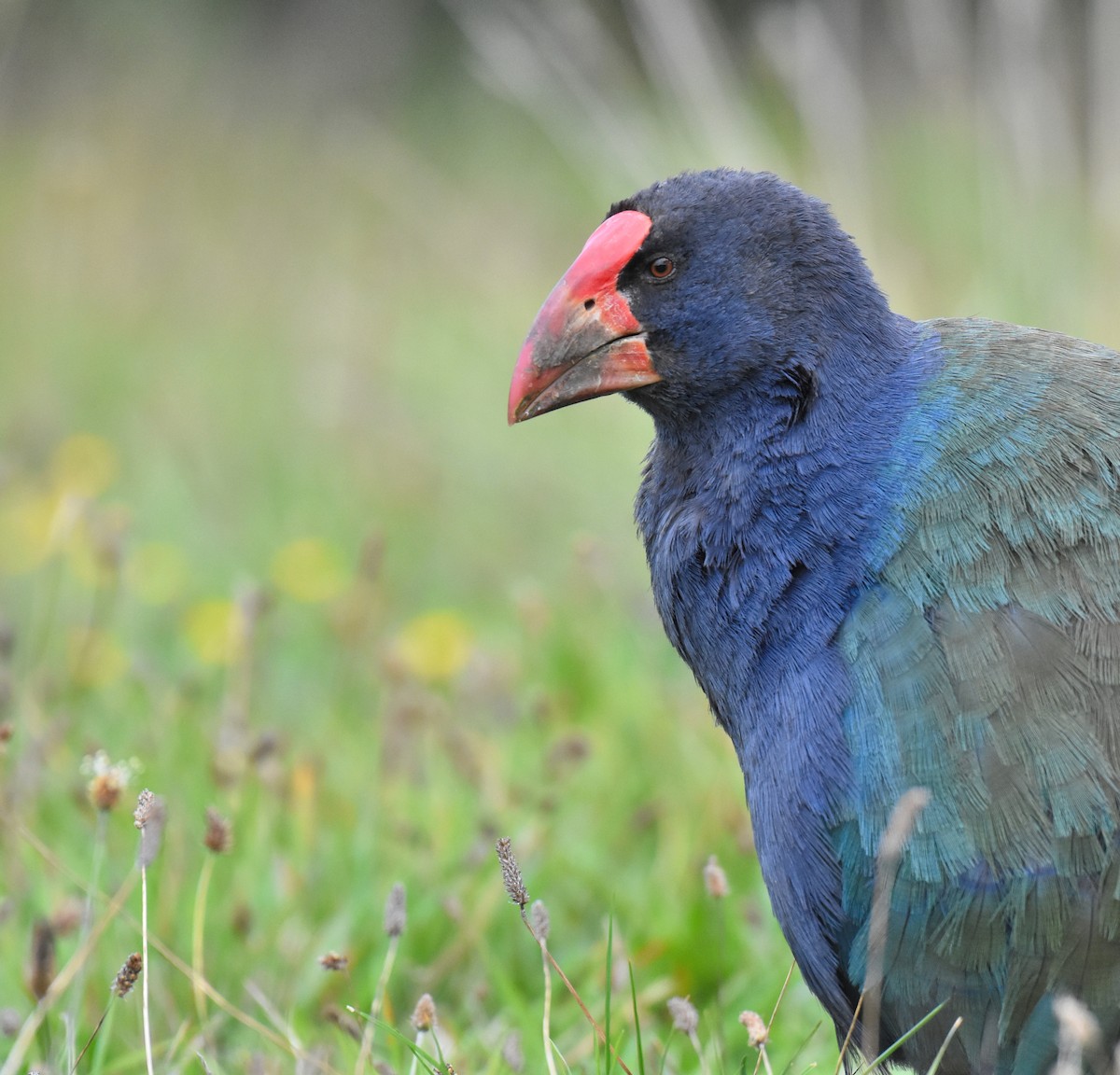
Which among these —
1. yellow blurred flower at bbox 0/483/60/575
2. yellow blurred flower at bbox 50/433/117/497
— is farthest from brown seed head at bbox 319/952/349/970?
yellow blurred flower at bbox 50/433/117/497

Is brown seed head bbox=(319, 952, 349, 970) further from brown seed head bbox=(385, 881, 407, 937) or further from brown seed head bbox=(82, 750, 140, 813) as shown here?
brown seed head bbox=(82, 750, 140, 813)

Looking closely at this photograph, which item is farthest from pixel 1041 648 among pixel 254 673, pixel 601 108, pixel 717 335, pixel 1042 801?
pixel 601 108

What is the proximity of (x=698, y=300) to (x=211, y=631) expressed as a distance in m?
1.80

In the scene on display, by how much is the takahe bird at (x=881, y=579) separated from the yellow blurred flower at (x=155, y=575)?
1801mm

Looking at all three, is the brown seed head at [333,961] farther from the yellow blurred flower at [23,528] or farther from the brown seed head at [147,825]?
the yellow blurred flower at [23,528]

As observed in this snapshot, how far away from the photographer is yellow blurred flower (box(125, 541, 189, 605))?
3750mm

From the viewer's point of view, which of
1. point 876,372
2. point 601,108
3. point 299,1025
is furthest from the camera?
point 601,108

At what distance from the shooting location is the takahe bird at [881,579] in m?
1.81

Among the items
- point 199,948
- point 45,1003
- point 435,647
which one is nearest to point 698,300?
point 199,948

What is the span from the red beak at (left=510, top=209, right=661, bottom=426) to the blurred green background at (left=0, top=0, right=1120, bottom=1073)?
0.74 metres

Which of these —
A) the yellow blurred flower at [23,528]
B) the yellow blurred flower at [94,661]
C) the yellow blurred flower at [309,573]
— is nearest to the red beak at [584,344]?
the yellow blurred flower at [94,661]

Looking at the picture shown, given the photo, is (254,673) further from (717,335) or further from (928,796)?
(928,796)

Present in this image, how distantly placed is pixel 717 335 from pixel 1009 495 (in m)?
0.46

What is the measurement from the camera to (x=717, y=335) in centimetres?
214
